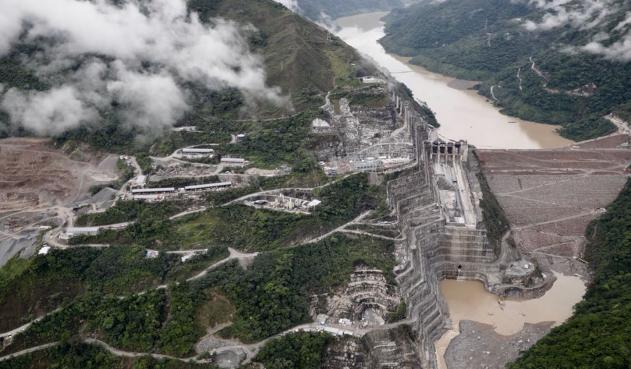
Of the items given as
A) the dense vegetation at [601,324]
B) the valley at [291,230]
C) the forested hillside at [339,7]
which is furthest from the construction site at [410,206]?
the forested hillside at [339,7]

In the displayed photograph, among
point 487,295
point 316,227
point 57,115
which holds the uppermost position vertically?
point 57,115

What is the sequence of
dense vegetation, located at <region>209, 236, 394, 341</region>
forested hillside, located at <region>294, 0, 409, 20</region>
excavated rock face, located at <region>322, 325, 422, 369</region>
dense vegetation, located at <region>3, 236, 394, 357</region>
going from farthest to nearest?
forested hillside, located at <region>294, 0, 409, 20</region>, dense vegetation, located at <region>209, 236, 394, 341</region>, excavated rock face, located at <region>322, 325, 422, 369</region>, dense vegetation, located at <region>3, 236, 394, 357</region>

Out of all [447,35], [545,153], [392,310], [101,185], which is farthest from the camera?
[447,35]

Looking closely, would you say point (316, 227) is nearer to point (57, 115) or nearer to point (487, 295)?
point (487, 295)

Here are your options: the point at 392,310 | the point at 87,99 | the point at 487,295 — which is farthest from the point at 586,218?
the point at 87,99

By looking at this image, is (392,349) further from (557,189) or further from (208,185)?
(557,189)

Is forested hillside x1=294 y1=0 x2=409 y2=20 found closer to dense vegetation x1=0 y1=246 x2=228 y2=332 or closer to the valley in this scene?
the valley

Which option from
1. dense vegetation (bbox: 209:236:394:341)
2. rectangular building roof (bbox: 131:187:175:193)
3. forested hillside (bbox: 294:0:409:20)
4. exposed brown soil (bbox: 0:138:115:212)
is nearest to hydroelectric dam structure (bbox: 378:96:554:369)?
dense vegetation (bbox: 209:236:394:341)

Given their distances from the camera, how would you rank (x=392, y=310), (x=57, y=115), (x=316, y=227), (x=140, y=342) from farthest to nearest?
(x=57, y=115)
(x=316, y=227)
(x=392, y=310)
(x=140, y=342)
